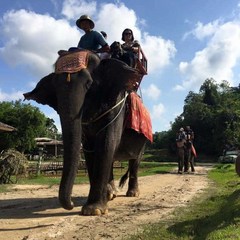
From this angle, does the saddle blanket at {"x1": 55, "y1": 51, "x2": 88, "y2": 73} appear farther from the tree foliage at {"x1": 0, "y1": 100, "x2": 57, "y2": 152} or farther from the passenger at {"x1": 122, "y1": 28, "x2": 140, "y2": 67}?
the tree foliage at {"x1": 0, "y1": 100, "x2": 57, "y2": 152}

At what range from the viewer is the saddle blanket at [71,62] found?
7.09 meters

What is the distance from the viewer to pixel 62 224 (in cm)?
643

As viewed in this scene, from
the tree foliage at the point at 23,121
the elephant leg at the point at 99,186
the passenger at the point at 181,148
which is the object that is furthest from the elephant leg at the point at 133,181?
the tree foliage at the point at 23,121

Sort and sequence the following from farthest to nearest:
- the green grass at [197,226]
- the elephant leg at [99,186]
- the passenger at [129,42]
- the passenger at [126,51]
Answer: the passenger at [129,42] → the passenger at [126,51] → the elephant leg at [99,186] → the green grass at [197,226]

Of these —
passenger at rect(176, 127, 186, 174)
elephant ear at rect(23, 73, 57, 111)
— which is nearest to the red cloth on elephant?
elephant ear at rect(23, 73, 57, 111)

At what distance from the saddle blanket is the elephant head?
0.23 ft

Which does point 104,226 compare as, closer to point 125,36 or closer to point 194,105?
point 125,36

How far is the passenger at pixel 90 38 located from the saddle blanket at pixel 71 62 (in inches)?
41.0

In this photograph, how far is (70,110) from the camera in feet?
21.9

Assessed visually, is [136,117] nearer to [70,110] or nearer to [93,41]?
[93,41]

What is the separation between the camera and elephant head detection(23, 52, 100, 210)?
19.8 feet

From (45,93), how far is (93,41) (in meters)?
1.43

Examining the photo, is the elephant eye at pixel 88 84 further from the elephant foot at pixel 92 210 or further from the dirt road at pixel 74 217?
the dirt road at pixel 74 217

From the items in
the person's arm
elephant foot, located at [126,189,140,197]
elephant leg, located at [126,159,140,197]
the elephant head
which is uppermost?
the person's arm
